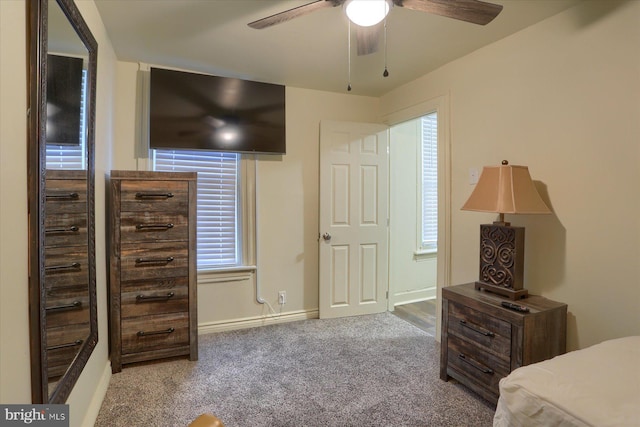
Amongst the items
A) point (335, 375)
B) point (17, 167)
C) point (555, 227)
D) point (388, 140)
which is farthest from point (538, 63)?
point (17, 167)

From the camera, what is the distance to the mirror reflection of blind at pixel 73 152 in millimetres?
1292

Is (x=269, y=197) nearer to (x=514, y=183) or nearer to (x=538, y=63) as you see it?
(x=514, y=183)

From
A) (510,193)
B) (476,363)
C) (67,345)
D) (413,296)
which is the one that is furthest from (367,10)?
(413,296)

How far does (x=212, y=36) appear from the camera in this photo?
2.38 meters

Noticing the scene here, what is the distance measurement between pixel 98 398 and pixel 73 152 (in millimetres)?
1458

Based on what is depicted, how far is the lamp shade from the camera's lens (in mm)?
1936

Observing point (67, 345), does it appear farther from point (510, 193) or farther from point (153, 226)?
point (510, 193)

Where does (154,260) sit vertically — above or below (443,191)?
below

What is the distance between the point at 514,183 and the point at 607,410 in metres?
1.27

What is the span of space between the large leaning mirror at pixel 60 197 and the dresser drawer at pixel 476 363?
2153 millimetres

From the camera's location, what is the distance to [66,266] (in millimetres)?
1441

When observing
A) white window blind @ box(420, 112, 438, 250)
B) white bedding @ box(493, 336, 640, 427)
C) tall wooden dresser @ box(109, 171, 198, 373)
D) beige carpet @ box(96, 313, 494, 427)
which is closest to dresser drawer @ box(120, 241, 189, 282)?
tall wooden dresser @ box(109, 171, 198, 373)

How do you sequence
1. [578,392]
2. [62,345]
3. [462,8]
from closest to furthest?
[578,392]
[62,345]
[462,8]

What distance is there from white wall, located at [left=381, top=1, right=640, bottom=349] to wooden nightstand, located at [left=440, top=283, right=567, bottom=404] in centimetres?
20
